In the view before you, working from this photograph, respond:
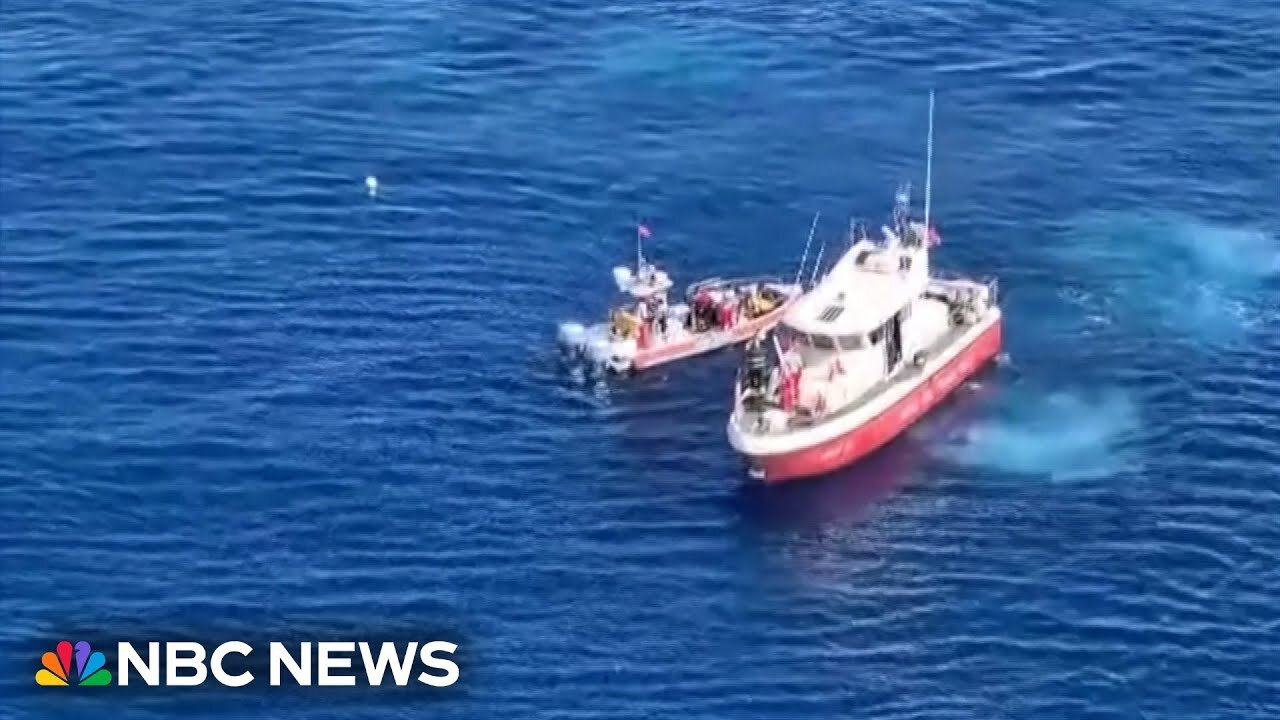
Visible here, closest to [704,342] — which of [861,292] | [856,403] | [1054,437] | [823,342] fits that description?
[861,292]

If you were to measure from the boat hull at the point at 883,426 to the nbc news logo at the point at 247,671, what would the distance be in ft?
84.1

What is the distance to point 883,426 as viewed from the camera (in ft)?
582

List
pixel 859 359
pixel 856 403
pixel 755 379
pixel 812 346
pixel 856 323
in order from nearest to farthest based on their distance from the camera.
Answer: pixel 755 379 → pixel 856 403 → pixel 856 323 → pixel 859 359 → pixel 812 346

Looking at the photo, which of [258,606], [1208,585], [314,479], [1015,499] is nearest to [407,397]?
[314,479]

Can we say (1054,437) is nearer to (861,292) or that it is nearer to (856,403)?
(856,403)

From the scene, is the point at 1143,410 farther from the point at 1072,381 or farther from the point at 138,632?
the point at 138,632

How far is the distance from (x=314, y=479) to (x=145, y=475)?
10.1 m

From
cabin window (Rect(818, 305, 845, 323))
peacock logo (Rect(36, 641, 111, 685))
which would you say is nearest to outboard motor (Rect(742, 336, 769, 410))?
cabin window (Rect(818, 305, 845, 323))

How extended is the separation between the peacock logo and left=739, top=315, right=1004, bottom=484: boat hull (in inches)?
1603

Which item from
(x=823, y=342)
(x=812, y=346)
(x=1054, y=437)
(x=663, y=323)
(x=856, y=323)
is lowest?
(x=1054, y=437)

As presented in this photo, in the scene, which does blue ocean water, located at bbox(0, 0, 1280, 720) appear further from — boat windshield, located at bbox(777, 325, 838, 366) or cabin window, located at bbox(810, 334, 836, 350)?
cabin window, located at bbox(810, 334, 836, 350)

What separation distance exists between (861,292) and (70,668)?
56.5 meters

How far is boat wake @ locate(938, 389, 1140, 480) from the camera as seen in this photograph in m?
175

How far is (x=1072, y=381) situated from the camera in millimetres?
184250
